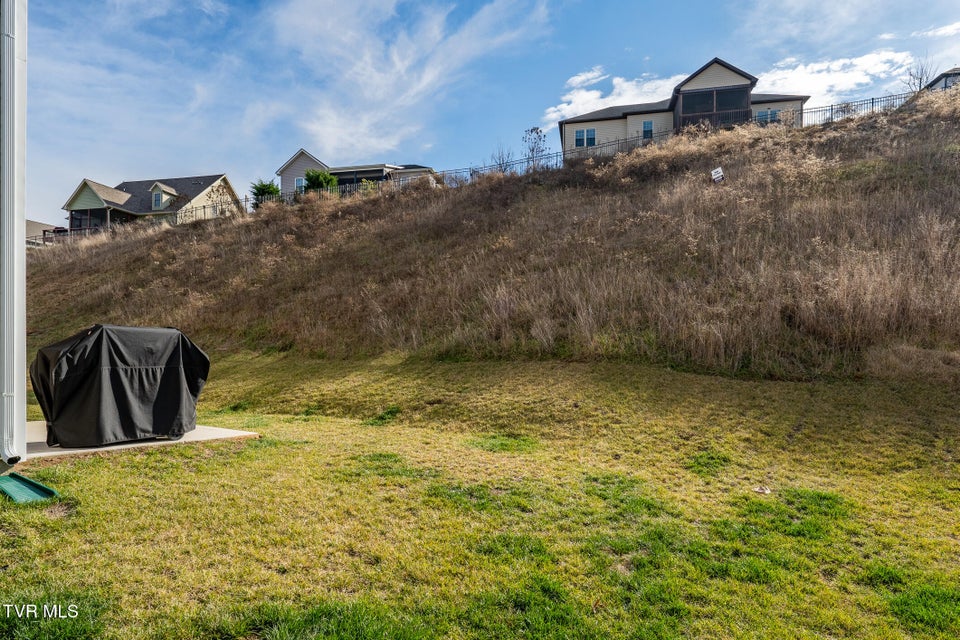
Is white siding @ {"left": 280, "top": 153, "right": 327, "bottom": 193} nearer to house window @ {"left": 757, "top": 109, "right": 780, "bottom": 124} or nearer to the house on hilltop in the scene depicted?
the house on hilltop

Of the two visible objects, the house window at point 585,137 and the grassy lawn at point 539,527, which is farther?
the house window at point 585,137

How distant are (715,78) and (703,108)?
189 cm

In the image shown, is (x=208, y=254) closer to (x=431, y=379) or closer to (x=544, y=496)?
(x=431, y=379)

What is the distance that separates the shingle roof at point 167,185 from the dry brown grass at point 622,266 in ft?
47.8

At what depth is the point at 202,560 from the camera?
3.40 metres

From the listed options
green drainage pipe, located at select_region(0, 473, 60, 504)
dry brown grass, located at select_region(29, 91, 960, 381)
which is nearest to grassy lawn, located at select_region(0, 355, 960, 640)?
green drainage pipe, located at select_region(0, 473, 60, 504)

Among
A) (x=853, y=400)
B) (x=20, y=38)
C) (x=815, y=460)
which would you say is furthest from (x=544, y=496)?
(x=20, y=38)

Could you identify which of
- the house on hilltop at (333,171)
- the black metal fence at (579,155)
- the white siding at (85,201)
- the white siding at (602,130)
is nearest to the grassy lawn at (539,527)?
the black metal fence at (579,155)

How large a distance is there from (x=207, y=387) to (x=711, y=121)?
99.6 feet

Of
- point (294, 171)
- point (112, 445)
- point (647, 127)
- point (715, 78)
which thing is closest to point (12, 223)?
point (112, 445)

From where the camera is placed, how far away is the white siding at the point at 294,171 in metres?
40.1

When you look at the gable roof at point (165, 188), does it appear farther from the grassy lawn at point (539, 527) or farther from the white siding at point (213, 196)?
the grassy lawn at point (539, 527)

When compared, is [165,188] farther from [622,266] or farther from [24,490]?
[24,490]

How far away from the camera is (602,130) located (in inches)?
1286
